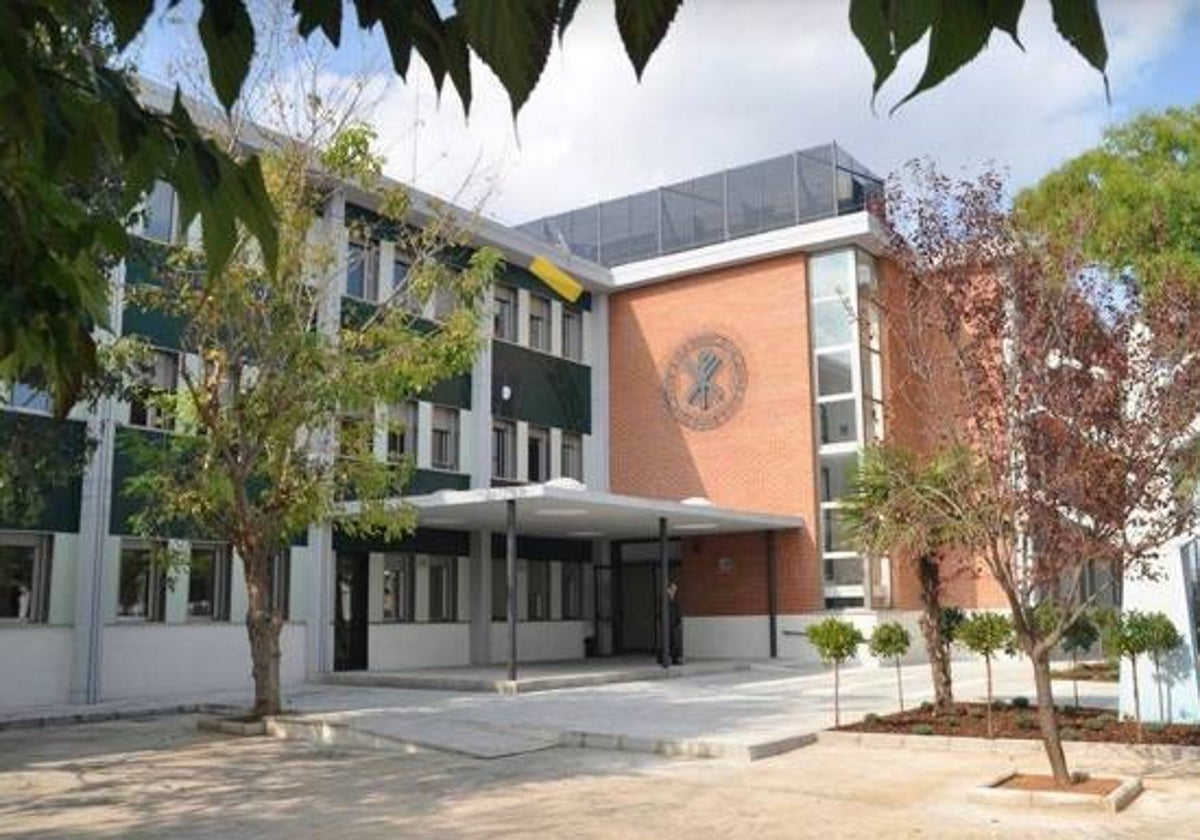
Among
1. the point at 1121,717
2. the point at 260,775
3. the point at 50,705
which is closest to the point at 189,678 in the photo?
the point at 50,705

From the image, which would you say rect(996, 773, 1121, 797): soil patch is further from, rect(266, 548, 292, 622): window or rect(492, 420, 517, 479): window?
rect(492, 420, 517, 479): window

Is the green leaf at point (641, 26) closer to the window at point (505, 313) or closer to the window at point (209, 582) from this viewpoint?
Answer: the window at point (209, 582)

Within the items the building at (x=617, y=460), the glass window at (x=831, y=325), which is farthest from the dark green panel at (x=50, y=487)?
the glass window at (x=831, y=325)

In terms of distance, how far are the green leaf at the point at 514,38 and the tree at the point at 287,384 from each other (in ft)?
45.5

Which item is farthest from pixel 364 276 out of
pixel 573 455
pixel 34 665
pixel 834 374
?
pixel 834 374

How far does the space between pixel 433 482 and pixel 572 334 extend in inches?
259

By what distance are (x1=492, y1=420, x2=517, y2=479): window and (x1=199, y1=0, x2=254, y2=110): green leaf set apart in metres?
26.2

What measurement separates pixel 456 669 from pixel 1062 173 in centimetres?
1429

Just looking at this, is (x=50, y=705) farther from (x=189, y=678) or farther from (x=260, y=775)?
(x=260, y=775)

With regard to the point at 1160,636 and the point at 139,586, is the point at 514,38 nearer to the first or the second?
the point at 1160,636

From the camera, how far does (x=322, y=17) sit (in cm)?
136

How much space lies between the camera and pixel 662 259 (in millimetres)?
30469

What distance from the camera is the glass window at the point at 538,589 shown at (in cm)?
2883

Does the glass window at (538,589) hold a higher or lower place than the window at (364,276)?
lower
